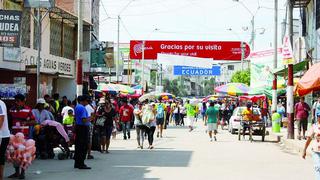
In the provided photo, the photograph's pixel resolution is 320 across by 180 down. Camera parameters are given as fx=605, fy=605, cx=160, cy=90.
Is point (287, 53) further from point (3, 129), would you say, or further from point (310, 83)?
point (3, 129)

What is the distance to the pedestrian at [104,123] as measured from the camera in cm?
1888

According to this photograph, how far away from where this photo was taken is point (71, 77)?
36125 millimetres

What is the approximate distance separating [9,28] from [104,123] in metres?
4.23

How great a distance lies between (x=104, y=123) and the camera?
1891cm

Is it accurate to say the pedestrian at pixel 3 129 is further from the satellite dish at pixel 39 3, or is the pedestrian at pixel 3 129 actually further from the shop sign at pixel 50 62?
the shop sign at pixel 50 62

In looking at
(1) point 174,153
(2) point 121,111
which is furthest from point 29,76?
(1) point 174,153

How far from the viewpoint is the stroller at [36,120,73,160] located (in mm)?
16672

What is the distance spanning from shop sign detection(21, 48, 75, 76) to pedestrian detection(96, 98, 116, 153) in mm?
8649

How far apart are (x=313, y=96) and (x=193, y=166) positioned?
61.8 ft

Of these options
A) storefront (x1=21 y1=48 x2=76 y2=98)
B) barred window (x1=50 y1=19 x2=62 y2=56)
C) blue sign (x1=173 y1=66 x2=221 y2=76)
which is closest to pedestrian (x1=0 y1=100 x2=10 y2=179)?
storefront (x1=21 y1=48 x2=76 y2=98)

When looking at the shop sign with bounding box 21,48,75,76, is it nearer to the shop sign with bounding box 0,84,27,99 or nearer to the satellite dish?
the satellite dish

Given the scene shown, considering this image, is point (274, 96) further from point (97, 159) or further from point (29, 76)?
point (97, 159)

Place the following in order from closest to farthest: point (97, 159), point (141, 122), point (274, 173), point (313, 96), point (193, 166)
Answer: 1. point (274, 173)
2. point (193, 166)
3. point (97, 159)
4. point (141, 122)
5. point (313, 96)

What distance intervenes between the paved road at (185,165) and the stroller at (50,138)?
0.57 meters
